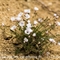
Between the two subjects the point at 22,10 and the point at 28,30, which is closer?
the point at 28,30

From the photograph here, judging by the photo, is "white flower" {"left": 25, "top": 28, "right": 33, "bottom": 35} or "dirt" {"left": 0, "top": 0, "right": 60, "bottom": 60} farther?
"dirt" {"left": 0, "top": 0, "right": 60, "bottom": 60}

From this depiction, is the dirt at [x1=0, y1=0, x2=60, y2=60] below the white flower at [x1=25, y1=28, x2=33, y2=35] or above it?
below

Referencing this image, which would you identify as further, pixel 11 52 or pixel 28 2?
pixel 28 2

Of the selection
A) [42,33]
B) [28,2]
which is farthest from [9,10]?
[42,33]

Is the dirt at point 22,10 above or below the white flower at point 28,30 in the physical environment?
below

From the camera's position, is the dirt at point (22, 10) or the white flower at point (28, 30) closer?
the white flower at point (28, 30)

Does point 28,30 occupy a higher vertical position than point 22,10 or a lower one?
higher

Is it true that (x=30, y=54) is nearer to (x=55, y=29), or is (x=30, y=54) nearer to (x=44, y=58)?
(x=44, y=58)

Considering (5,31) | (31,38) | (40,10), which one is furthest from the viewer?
(40,10)
